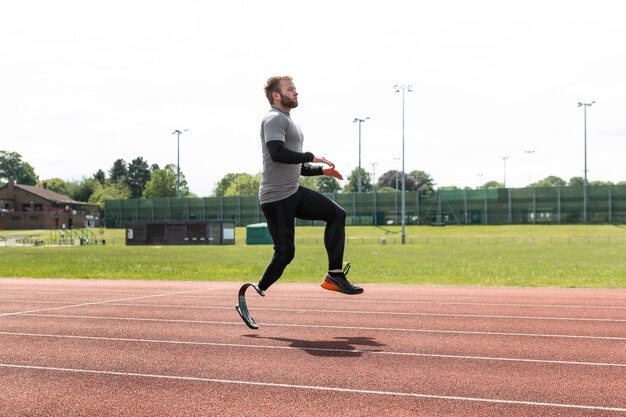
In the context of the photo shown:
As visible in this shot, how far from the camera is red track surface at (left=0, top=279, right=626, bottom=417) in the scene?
4.79m

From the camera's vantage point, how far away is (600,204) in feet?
284

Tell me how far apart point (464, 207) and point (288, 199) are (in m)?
89.1

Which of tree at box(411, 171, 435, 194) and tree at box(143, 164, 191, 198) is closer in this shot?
tree at box(143, 164, 191, 198)

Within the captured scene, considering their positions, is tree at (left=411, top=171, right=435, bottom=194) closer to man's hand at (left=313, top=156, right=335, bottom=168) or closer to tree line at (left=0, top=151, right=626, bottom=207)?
tree line at (left=0, top=151, right=626, bottom=207)

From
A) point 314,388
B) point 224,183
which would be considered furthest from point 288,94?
point 224,183

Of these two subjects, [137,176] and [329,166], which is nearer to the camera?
[329,166]

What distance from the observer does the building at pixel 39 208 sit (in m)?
120

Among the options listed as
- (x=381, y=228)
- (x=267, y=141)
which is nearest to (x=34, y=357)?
(x=267, y=141)

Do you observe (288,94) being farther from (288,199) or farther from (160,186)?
(160,186)

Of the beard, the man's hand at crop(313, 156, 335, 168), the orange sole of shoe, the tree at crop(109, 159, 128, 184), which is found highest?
the tree at crop(109, 159, 128, 184)

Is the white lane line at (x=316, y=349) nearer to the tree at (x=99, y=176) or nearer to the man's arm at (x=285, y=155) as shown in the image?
the man's arm at (x=285, y=155)

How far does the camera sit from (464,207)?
9412 cm

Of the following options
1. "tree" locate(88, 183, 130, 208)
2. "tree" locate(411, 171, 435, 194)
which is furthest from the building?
"tree" locate(411, 171, 435, 194)

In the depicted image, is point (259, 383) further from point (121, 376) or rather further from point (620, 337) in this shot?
point (620, 337)
